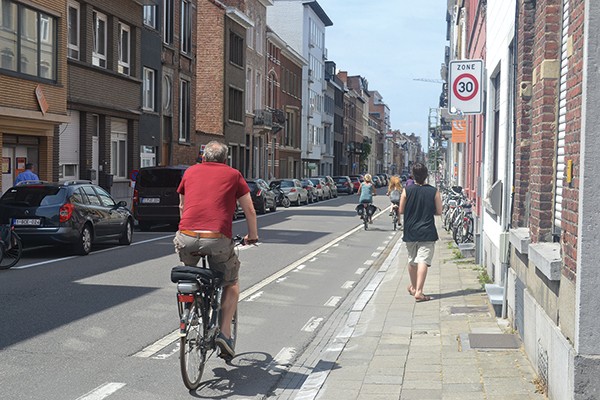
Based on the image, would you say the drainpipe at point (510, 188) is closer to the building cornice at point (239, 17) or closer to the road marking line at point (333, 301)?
the road marking line at point (333, 301)

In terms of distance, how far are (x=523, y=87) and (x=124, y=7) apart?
24.1 meters

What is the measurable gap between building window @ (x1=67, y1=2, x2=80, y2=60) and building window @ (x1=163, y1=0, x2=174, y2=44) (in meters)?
8.97

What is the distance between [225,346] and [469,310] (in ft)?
13.2

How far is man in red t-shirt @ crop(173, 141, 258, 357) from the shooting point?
613 centimetres

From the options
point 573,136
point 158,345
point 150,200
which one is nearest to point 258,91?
point 150,200

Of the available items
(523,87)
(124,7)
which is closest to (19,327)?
(523,87)

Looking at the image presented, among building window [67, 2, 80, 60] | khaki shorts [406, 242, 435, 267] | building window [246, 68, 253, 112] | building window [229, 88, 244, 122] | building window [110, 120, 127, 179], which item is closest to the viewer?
khaki shorts [406, 242, 435, 267]

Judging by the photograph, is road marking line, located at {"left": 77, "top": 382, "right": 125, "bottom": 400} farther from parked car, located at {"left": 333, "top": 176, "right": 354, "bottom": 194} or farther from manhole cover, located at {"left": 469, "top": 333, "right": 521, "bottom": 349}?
parked car, located at {"left": 333, "top": 176, "right": 354, "bottom": 194}

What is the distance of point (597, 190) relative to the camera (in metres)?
4.73

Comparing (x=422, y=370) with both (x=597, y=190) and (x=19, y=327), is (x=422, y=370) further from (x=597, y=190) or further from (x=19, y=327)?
(x=19, y=327)

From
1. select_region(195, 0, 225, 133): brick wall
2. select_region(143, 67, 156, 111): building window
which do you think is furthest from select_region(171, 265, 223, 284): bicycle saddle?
select_region(195, 0, 225, 133): brick wall

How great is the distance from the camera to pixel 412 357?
7.10 m

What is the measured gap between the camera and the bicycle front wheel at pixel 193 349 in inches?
225

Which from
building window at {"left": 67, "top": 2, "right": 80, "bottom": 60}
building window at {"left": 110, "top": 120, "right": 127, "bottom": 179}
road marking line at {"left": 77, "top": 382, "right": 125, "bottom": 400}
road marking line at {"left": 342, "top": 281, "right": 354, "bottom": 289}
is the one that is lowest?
road marking line at {"left": 342, "top": 281, "right": 354, "bottom": 289}
